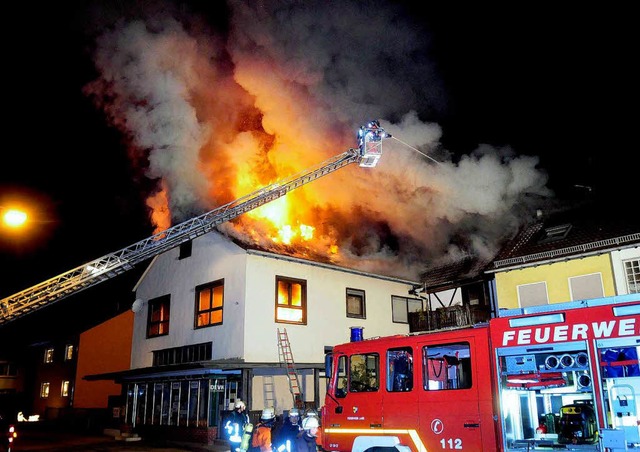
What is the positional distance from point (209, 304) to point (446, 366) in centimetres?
1389

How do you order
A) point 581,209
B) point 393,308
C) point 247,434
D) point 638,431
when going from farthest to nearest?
point 393,308 < point 581,209 < point 247,434 < point 638,431

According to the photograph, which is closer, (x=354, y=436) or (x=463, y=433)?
(x=463, y=433)

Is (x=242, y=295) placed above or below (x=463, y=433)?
above

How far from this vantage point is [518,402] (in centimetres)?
698

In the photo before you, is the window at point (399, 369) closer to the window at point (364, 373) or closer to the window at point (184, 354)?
the window at point (364, 373)

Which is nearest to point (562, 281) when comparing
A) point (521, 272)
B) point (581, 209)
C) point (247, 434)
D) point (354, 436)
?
point (521, 272)

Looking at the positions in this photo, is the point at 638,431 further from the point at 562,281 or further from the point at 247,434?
the point at 562,281

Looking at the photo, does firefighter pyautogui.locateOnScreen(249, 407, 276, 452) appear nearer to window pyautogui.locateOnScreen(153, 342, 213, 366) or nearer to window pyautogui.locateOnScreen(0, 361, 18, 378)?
window pyautogui.locateOnScreen(153, 342, 213, 366)

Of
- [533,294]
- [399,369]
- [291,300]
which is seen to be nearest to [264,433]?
[399,369]

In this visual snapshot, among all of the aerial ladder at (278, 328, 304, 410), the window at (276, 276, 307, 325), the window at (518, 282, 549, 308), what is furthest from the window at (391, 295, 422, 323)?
the window at (518, 282, 549, 308)

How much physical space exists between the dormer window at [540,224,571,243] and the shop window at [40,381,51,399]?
1146 inches

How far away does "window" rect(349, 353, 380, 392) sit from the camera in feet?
27.1

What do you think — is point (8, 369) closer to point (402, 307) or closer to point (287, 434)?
point (402, 307)

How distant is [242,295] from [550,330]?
1309 centimetres
